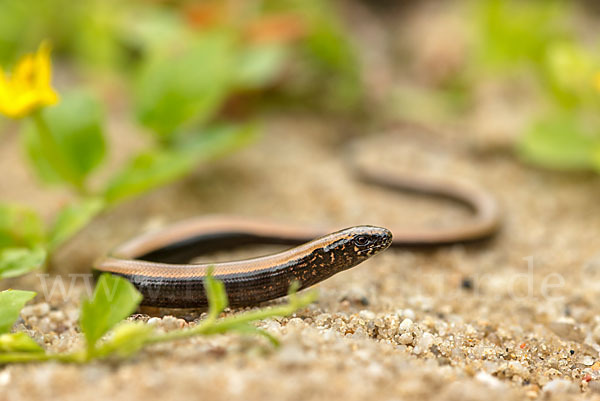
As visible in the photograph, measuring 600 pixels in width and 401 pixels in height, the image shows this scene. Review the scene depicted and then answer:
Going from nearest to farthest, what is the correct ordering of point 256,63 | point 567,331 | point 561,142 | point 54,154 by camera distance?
1. point 567,331
2. point 54,154
3. point 561,142
4. point 256,63

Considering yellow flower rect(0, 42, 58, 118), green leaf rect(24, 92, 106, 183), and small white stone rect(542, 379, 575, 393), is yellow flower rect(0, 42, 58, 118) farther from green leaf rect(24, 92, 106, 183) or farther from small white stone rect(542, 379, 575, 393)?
small white stone rect(542, 379, 575, 393)

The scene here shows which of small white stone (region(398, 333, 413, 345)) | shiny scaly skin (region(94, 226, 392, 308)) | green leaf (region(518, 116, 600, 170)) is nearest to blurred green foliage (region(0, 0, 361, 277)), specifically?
shiny scaly skin (region(94, 226, 392, 308))

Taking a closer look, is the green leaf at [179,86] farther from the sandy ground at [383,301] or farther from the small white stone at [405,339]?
the small white stone at [405,339]

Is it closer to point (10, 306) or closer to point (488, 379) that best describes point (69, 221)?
point (10, 306)

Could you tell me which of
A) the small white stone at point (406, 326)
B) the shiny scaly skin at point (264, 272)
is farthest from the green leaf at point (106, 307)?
the small white stone at point (406, 326)

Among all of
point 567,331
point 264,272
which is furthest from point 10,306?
point 567,331

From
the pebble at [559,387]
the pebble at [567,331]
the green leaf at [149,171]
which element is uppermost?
the green leaf at [149,171]
